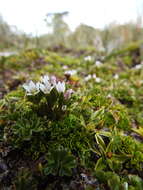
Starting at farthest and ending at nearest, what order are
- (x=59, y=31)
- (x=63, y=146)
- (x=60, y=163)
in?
(x=59, y=31) < (x=63, y=146) < (x=60, y=163)

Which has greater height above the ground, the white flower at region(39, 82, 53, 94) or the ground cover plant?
the white flower at region(39, 82, 53, 94)

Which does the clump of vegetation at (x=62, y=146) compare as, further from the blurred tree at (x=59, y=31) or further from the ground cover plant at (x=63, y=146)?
the blurred tree at (x=59, y=31)

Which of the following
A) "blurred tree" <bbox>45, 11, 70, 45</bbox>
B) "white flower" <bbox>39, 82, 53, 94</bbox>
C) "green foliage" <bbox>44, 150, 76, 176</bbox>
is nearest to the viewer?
"green foliage" <bbox>44, 150, 76, 176</bbox>

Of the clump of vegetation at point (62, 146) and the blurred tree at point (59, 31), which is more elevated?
the blurred tree at point (59, 31)

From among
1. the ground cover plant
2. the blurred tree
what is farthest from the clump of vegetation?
the blurred tree

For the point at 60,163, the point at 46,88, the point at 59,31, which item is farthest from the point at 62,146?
the point at 59,31

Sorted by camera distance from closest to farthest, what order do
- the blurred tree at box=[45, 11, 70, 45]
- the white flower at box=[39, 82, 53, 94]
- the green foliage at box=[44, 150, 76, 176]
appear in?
the green foliage at box=[44, 150, 76, 176] → the white flower at box=[39, 82, 53, 94] → the blurred tree at box=[45, 11, 70, 45]

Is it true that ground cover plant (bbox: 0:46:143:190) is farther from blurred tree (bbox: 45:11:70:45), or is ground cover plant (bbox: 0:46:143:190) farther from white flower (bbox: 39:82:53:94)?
blurred tree (bbox: 45:11:70:45)

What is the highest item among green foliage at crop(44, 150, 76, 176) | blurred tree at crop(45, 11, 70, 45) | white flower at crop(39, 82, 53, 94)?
blurred tree at crop(45, 11, 70, 45)

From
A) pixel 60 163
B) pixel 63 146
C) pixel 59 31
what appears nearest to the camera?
pixel 60 163

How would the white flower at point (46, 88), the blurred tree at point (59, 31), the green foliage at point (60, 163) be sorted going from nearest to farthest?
the green foliage at point (60, 163) → the white flower at point (46, 88) → the blurred tree at point (59, 31)

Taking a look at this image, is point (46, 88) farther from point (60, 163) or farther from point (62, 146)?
point (60, 163)

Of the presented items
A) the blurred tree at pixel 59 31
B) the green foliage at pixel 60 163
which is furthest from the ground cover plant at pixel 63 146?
the blurred tree at pixel 59 31

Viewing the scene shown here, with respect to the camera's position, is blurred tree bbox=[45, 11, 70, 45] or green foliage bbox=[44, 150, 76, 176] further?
blurred tree bbox=[45, 11, 70, 45]
